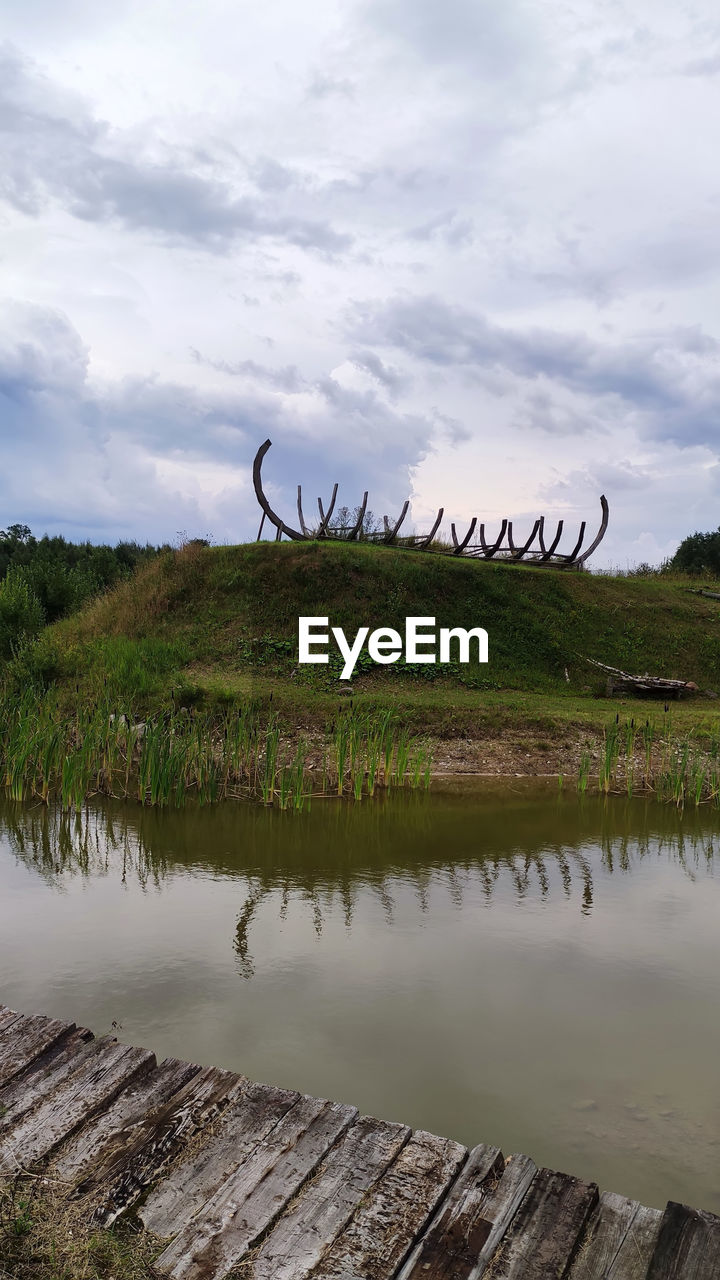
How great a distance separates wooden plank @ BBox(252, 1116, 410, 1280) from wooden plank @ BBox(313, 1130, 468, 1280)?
0.13 feet

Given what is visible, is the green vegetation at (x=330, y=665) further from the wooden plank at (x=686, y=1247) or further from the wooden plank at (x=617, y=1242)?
the wooden plank at (x=686, y=1247)

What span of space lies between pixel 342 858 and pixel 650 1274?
6.40 m

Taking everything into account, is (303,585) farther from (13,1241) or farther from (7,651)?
(13,1241)

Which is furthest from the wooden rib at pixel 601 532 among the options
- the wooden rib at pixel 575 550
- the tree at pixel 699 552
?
the tree at pixel 699 552

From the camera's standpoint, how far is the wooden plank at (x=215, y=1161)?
312cm

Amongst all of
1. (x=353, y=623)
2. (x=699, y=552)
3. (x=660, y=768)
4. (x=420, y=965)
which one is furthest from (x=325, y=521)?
(x=699, y=552)

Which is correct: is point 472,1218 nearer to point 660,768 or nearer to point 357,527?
point 660,768

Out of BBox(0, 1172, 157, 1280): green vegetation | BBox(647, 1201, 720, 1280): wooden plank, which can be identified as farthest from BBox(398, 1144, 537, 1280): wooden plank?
BBox(0, 1172, 157, 1280): green vegetation

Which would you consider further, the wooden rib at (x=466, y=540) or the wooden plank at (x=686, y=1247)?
the wooden rib at (x=466, y=540)

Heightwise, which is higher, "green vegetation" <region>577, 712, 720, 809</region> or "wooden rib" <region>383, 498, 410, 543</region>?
"wooden rib" <region>383, 498, 410, 543</region>

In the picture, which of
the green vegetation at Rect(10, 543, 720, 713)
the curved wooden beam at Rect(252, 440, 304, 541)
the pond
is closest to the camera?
the pond

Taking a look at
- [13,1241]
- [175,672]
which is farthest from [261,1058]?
[175,672]

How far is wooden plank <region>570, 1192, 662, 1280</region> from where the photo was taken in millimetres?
2891

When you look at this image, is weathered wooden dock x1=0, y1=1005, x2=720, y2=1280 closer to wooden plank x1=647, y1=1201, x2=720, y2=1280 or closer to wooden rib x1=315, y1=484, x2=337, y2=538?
wooden plank x1=647, y1=1201, x2=720, y2=1280
